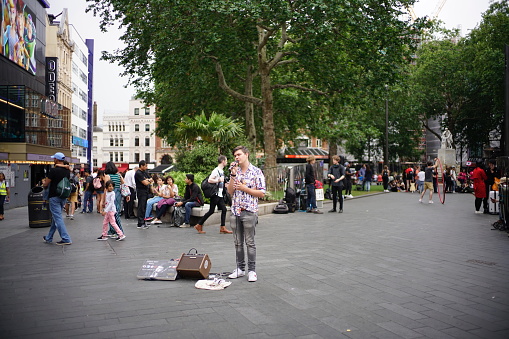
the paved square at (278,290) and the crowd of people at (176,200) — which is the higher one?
the crowd of people at (176,200)

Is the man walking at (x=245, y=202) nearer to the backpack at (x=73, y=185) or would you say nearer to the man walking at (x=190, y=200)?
the man walking at (x=190, y=200)

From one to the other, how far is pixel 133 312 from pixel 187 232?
6.70m

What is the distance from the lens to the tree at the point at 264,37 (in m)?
19.3

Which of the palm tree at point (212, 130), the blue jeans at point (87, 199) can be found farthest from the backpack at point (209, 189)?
the blue jeans at point (87, 199)

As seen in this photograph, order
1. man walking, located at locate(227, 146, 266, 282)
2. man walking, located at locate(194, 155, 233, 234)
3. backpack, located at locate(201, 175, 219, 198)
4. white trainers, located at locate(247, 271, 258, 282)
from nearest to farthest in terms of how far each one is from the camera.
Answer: white trainers, located at locate(247, 271, 258, 282), man walking, located at locate(227, 146, 266, 282), man walking, located at locate(194, 155, 233, 234), backpack, located at locate(201, 175, 219, 198)

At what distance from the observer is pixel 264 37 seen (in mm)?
22250

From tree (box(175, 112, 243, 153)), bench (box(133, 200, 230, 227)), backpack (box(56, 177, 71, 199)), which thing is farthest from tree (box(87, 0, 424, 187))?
backpack (box(56, 177, 71, 199))

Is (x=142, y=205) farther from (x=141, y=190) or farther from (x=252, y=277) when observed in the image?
(x=252, y=277)

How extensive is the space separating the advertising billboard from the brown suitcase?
26.1 meters

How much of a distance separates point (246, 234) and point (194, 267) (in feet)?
2.77

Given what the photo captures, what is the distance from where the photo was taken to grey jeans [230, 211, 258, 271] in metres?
6.36

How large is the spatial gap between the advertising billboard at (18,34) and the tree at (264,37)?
24.7 feet

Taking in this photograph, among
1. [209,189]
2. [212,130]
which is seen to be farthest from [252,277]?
[212,130]

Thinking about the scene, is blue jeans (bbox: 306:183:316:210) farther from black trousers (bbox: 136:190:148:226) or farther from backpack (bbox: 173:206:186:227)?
black trousers (bbox: 136:190:148:226)
